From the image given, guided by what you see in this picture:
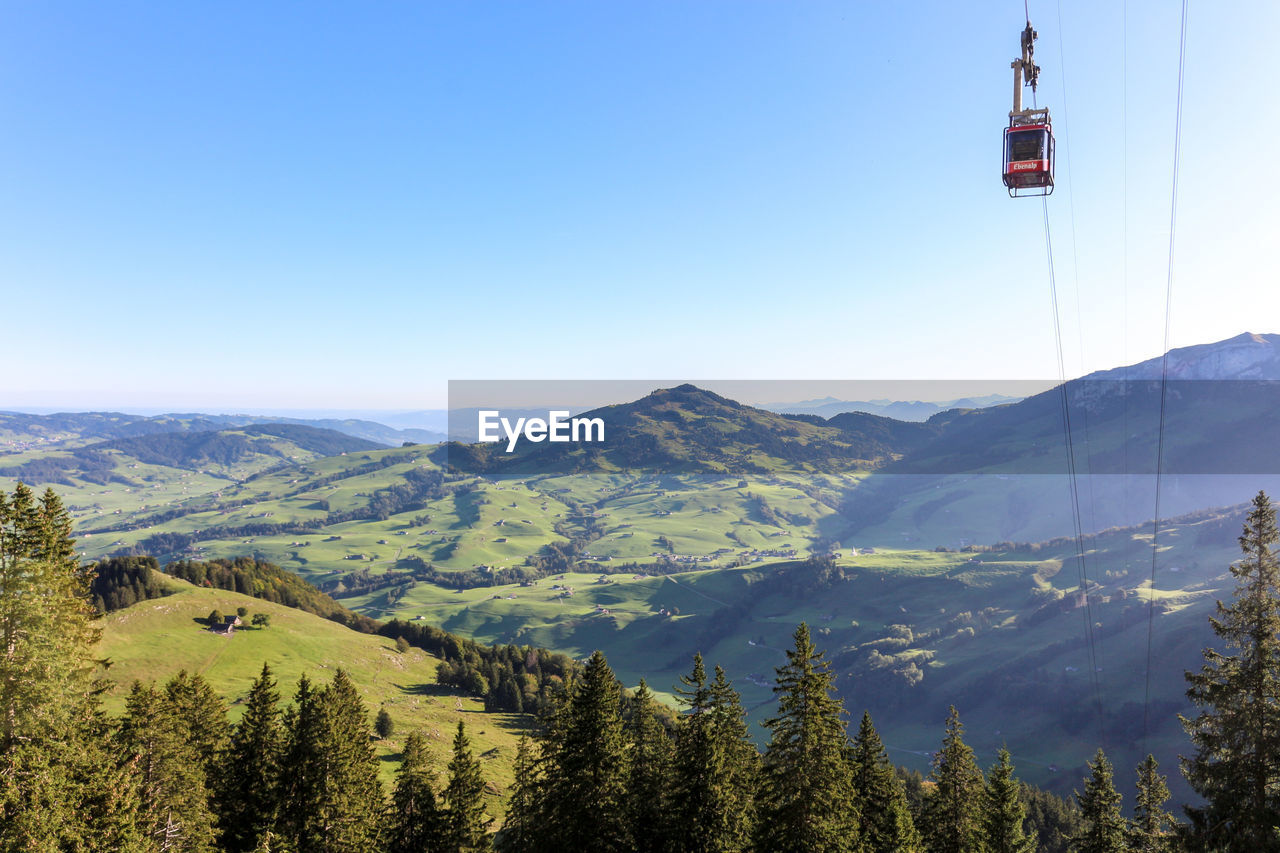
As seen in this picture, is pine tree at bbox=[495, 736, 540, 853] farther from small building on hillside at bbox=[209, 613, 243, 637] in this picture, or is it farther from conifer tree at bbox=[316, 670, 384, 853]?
small building on hillside at bbox=[209, 613, 243, 637]

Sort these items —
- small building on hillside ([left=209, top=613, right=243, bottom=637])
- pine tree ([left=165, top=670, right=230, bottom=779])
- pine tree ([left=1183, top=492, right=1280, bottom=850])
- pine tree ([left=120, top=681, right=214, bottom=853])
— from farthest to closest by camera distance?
small building on hillside ([left=209, top=613, right=243, bottom=637]), pine tree ([left=165, top=670, right=230, bottom=779]), pine tree ([left=120, top=681, right=214, bottom=853]), pine tree ([left=1183, top=492, right=1280, bottom=850])

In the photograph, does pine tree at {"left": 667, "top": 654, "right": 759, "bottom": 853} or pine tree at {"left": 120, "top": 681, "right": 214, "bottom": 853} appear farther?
pine tree at {"left": 120, "top": 681, "right": 214, "bottom": 853}

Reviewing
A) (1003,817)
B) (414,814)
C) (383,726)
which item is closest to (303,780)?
(414,814)

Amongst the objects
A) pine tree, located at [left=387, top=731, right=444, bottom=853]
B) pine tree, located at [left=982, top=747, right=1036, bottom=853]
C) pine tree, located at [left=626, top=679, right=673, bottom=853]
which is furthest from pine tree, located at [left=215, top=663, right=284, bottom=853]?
pine tree, located at [left=982, top=747, right=1036, bottom=853]

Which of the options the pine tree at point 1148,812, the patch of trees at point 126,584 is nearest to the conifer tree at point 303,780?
the pine tree at point 1148,812

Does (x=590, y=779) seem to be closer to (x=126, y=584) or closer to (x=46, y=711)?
(x=46, y=711)

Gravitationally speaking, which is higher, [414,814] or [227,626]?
[414,814]

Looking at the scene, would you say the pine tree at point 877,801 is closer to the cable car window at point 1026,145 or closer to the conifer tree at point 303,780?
the conifer tree at point 303,780

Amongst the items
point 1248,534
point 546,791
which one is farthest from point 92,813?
point 1248,534
